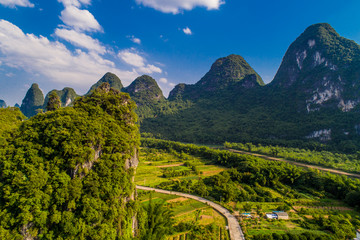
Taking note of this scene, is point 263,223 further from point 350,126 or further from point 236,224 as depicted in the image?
point 350,126

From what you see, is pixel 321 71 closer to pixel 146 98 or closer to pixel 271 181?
pixel 271 181

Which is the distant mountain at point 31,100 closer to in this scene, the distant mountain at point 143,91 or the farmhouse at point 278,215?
the distant mountain at point 143,91

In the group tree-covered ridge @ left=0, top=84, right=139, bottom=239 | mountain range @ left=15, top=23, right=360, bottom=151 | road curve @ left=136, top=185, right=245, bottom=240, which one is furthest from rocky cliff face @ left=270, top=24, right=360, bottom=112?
tree-covered ridge @ left=0, top=84, right=139, bottom=239

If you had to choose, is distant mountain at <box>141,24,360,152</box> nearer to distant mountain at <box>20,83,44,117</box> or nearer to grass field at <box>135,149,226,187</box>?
grass field at <box>135,149,226,187</box>

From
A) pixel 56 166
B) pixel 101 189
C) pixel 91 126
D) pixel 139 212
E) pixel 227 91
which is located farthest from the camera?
pixel 227 91

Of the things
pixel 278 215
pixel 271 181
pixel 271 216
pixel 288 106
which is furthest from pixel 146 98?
pixel 278 215

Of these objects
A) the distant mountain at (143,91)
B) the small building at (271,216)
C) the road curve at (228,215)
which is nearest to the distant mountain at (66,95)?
the distant mountain at (143,91)

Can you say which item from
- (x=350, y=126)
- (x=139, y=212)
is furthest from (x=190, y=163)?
(x=350, y=126)
